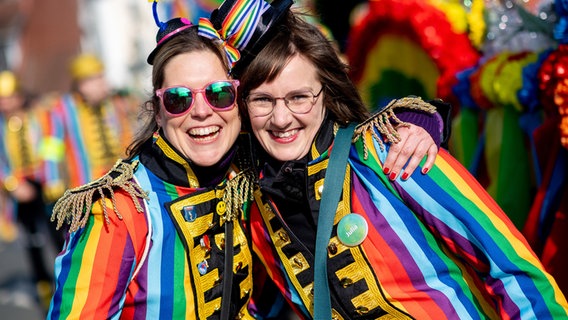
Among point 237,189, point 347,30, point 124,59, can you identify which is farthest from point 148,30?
point 237,189

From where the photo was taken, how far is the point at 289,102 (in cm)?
246

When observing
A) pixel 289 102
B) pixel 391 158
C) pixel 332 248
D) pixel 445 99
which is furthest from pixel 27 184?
pixel 391 158

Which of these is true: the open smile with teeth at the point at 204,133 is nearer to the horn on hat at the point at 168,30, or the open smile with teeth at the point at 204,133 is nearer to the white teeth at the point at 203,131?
the white teeth at the point at 203,131

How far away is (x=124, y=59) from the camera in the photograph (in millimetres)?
21609

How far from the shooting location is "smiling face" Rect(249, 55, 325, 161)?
2441 millimetres

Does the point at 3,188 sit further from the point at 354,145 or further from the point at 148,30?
the point at 148,30

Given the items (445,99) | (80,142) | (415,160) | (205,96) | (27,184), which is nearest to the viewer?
(415,160)

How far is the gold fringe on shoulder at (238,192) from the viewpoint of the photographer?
2658mm

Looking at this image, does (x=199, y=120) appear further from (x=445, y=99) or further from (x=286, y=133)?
(x=445, y=99)

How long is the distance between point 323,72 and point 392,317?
32.1 inches

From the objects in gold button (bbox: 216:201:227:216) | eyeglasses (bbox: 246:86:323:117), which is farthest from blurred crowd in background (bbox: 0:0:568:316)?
gold button (bbox: 216:201:227:216)

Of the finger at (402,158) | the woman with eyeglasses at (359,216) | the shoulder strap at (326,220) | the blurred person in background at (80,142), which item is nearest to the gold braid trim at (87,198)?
the woman with eyeglasses at (359,216)

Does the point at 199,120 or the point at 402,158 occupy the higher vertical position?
the point at 199,120

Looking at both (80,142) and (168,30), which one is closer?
(168,30)
